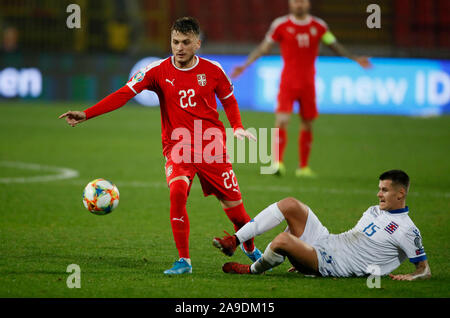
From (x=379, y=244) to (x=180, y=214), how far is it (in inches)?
53.9

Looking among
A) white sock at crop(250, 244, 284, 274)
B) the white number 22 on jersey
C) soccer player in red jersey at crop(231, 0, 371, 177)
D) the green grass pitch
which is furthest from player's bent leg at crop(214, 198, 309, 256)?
soccer player in red jersey at crop(231, 0, 371, 177)

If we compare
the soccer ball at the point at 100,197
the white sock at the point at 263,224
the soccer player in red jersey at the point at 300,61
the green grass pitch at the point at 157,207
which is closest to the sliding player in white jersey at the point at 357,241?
the white sock at the point at 263,224

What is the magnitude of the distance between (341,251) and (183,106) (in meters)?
1.53

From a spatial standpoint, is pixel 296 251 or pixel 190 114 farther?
pixel 190 114

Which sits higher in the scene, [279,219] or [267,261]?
[279,219]

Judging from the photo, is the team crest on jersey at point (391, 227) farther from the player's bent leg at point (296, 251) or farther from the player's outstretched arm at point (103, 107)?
the player's outstretched arm at point (103, 107)

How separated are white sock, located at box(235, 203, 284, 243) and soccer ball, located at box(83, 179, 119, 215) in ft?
3.99

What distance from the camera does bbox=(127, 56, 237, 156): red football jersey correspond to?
574 cm

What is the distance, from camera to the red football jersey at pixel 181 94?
18.8ft

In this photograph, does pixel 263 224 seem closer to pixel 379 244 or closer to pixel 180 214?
pixel 180 214

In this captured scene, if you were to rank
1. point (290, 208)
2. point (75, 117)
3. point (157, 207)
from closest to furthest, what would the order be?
point (290, 208) → point (75, 117) → point (157, 207)

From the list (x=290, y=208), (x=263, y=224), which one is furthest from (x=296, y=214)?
(x=263, y=224)

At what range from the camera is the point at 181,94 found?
5.74 m
